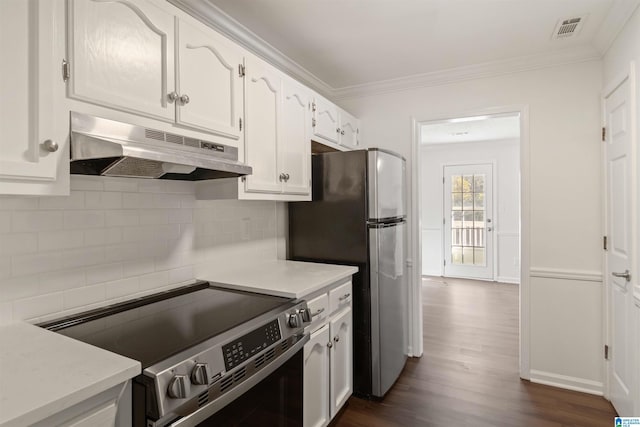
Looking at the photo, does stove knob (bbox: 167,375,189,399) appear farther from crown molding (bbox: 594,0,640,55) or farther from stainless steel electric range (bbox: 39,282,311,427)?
crown molding (bbox: 594,0,640,55)

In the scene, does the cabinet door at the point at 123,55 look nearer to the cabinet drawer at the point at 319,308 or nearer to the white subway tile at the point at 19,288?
the white subway tile at the point at 19,288

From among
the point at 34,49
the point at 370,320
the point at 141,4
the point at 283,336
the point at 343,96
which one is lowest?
the point at 370,320

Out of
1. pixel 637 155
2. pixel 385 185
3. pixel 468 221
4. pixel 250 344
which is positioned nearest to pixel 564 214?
pixel 637 155

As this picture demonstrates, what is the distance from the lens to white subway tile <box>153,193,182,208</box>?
176 cm

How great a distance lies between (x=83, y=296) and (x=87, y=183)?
1.56 feet

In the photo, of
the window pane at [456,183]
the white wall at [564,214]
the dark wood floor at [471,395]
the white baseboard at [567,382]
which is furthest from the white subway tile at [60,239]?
the window pane at [456,183]

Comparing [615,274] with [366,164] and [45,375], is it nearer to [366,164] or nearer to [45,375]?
[366,164]

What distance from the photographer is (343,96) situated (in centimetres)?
344

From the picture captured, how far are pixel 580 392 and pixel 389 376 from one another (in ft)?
4.66

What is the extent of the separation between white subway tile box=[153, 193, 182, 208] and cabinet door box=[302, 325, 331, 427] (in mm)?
1016

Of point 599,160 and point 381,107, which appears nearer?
point 599,160

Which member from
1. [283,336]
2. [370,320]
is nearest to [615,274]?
[370,320]

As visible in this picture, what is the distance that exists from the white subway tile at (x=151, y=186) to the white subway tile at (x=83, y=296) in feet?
1.58

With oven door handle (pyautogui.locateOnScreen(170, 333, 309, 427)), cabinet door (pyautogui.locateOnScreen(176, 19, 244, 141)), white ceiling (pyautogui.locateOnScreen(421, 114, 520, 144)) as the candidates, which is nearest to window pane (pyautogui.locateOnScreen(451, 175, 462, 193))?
white ceiling (pyautogui.locateOnScreen(421, 114, 520, 144))
